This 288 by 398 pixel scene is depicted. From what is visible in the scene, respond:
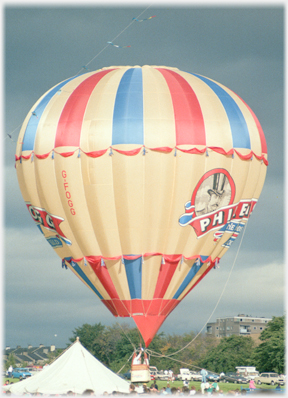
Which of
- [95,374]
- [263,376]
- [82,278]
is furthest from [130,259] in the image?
[263,376]

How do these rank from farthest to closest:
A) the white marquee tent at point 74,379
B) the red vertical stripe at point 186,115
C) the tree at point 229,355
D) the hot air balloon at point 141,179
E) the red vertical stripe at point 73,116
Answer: the tree at point 229,355
the red vertical stripe at point 73,116
the red vertical stripe at point 186,115
the hot air balloon at point 141,179
the white marquee tent at point 74,379

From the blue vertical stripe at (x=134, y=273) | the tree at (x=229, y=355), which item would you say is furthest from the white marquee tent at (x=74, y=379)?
the tree at (x=229, y=355)

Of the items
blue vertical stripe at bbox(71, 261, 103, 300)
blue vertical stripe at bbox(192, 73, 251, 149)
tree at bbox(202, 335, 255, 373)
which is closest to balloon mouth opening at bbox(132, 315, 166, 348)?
blue vertical stripe at bbox(71, 261, 103, 300)

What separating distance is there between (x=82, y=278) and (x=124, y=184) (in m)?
4.89

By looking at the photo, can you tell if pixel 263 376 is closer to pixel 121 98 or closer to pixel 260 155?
pixel 260 155

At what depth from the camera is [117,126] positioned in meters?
25.6

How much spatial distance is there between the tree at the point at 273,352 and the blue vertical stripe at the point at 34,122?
3213 centimetres

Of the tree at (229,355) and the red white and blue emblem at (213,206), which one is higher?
the red white and blue emblem at (213,206)

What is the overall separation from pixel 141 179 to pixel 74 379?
7732 millimetres

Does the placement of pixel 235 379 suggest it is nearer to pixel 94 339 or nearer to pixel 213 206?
pixel 213 206

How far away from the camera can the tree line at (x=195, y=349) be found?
177 feet

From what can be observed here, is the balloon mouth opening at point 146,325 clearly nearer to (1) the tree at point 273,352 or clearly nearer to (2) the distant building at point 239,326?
(1) the tree at point 273,352

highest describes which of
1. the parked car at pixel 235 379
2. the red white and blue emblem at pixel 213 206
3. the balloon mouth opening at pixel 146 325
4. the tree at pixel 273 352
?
the red white and blue emblem at pixel 213 206

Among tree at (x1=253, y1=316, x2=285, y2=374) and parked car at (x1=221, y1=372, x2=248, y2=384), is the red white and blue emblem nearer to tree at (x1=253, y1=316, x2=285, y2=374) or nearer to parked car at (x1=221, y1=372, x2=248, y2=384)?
parked car at (x1=221, y1=372, x2=248, y2=384)
